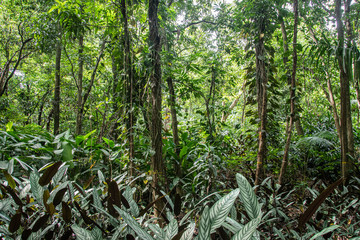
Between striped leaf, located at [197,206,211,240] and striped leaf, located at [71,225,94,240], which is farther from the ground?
striped leaf, located at [197,206,211,240]

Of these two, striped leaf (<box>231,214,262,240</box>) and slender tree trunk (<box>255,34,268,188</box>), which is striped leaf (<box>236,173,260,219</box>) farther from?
slender tree trunk (<box>255,34,268,188</box>)

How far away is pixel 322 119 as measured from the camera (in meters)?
5.27

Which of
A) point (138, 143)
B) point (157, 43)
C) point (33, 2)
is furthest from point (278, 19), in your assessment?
point (33, 2)

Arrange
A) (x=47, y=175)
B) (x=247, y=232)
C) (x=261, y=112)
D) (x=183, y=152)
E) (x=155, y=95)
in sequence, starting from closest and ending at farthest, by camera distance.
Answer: (x=247, y=232) < (x=47, y=175) < (x=155, y=95) < (x=261, y=112) < (x=183, y=152)

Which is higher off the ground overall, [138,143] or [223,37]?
[223,37]

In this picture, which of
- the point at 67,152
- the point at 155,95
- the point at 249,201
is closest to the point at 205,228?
the point at 249,201

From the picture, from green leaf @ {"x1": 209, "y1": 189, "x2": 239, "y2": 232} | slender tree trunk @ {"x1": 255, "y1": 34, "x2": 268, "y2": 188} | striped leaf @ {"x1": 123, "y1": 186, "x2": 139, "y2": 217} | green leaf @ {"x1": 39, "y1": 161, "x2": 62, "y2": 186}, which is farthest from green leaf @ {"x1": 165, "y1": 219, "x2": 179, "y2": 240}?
slender tree trunk @ {"x1": 255, "y1": 34, "x2": 268, "y2": 188}

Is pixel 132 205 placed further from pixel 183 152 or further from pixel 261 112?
pixel 183 152

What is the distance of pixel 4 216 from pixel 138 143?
1.70 metres

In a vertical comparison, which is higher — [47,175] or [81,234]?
[47,175]

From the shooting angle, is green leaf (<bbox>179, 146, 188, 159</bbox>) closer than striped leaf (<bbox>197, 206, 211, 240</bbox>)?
No

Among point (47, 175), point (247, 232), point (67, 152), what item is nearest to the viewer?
point (247, 232)

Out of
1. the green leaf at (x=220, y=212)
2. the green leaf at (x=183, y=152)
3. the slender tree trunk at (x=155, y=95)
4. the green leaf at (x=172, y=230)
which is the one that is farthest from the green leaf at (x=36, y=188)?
the green leaf at (x=183, y=152)

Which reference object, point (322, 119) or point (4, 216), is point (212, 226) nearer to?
point (4, 216)
